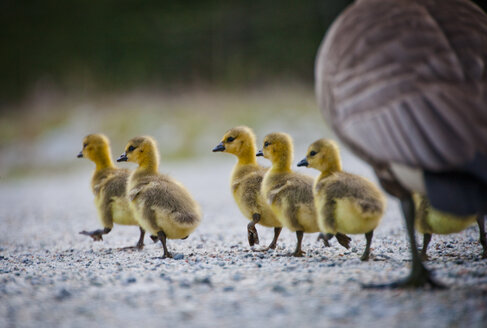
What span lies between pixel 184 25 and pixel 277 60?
4.85 meters

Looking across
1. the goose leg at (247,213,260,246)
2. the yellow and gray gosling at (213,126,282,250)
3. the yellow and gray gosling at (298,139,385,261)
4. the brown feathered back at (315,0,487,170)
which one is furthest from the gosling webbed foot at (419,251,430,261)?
the brown feathered back at (315,0,487,170)

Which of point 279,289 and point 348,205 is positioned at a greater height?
point 348,205

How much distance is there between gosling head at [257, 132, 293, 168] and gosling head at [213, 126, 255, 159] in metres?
0.36

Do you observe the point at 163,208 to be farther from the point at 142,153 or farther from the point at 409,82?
the point at 409,82

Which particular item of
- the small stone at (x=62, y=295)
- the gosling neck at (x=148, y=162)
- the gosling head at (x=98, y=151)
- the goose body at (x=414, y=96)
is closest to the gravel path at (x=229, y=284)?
the small stone at (x=62, y=295)

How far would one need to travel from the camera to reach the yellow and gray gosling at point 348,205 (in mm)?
4234

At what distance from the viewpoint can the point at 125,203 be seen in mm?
5422

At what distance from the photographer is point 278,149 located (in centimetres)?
521

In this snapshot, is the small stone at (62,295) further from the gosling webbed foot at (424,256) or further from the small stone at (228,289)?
the gosling webbed foot at (424,256)

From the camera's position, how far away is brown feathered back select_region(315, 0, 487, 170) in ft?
9.06

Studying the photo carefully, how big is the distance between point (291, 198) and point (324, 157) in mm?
439

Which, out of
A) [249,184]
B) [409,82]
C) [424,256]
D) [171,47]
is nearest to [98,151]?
[249,184]

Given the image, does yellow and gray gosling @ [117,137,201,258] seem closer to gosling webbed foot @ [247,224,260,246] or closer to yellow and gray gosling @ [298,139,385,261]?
gosling webbed foot @ [247,224,260,246]

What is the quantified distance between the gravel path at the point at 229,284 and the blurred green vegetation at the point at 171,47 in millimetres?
17527
